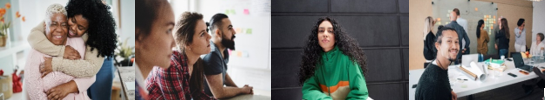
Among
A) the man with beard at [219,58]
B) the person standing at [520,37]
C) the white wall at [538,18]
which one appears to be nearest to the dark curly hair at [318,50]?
the man with beard at [219,58]

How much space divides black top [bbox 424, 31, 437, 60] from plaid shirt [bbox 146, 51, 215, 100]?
2008 millimetres

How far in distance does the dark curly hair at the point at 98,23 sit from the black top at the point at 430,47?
2.52 metres

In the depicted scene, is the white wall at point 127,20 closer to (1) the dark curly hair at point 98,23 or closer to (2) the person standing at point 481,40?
(1) the dark curly hair at point 98,23

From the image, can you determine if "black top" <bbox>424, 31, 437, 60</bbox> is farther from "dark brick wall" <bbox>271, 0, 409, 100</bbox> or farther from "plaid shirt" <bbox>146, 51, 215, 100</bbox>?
"plaid shirt" <bbox>146, 51, 215, 100</bbox>

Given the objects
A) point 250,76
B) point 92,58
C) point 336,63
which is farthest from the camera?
point 250,76

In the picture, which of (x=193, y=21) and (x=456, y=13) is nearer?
(x=193, y=21)

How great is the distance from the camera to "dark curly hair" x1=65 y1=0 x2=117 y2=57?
9.48ft

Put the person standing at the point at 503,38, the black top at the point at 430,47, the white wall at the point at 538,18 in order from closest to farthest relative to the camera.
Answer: the black top at the point at 430,47 < the person standing at the point at 503,38 < the white wall at the point at 538,18

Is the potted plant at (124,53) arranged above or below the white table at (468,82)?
above

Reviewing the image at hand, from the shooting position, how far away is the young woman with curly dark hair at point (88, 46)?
9.38 ft

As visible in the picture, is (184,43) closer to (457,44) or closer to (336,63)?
(336,63)

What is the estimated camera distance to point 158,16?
306 cm

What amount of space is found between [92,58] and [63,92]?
0.31m

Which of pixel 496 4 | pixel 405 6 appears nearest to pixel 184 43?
pixel 405 6
